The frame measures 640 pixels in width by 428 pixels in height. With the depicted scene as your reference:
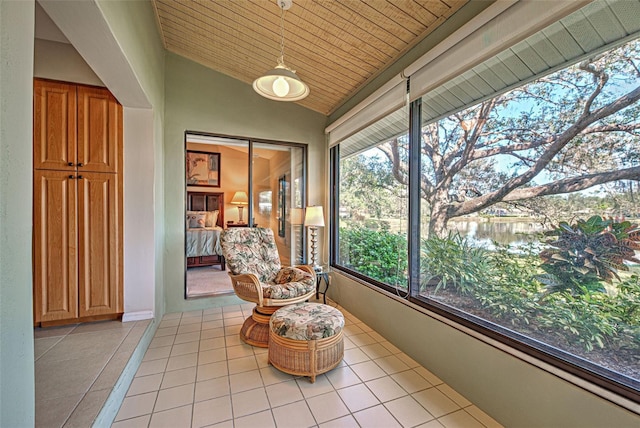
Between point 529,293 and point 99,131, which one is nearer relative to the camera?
point 529,293

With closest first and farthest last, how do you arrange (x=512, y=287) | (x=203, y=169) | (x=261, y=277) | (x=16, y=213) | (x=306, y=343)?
(x=16, y=213) < (x=512, y=287) < (x=306, y=343) < (x=261, y=277) < (x=203, y=169)

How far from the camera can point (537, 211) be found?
5.02ft

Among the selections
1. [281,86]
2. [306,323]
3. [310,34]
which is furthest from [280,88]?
[306,323]

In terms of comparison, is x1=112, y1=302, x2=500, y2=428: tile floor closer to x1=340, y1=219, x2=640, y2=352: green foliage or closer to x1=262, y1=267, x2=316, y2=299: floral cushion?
x1=262, y1=267, x2=316, y2=299: floral cushion

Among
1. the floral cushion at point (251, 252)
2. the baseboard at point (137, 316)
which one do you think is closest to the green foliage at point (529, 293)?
the floral cushion at point (251, 252)

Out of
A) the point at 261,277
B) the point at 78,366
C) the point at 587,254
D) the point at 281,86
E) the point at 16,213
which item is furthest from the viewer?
the point at 261,277

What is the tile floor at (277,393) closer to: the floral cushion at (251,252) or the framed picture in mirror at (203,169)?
the floral cushion at (251,252)

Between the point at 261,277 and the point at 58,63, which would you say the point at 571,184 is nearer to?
the point at 261,277

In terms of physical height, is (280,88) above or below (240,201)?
above

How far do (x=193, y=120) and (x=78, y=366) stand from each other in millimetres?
2678

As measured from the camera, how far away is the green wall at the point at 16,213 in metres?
0.78

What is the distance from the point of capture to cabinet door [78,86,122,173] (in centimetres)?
236

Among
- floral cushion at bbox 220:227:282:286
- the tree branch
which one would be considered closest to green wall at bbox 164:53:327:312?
floral cushion at bbox 220:227:282:286

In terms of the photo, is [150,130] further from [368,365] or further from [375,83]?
[368,365]
